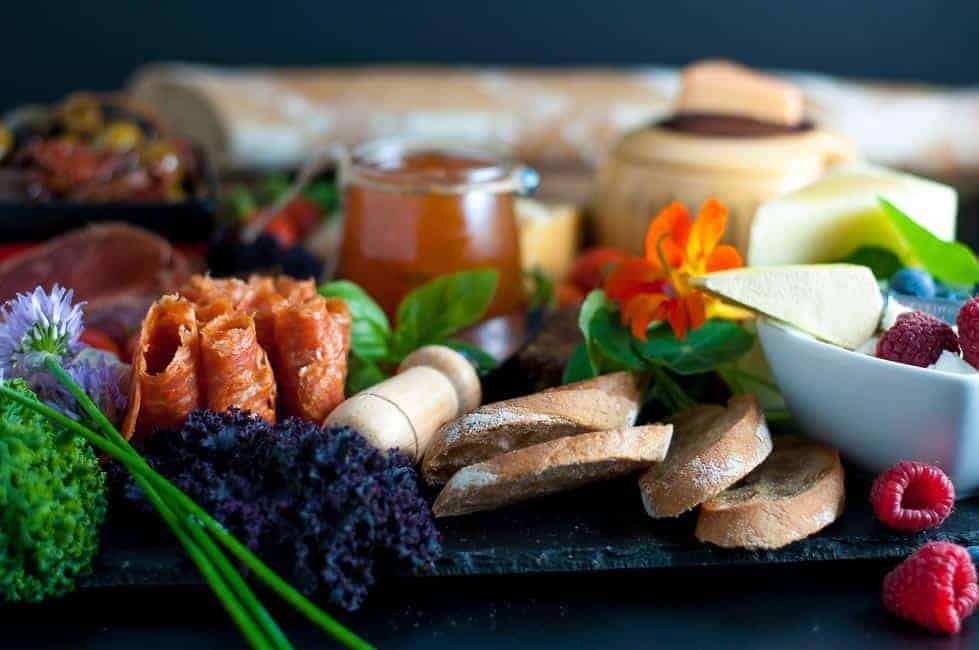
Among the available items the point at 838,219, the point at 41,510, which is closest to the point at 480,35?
the point at 838,219

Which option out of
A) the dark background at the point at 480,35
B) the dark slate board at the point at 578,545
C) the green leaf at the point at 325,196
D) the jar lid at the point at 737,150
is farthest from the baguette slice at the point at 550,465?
the dark background at the point at 480,35

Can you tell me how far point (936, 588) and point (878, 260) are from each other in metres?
0.44

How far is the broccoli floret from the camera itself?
67 cm

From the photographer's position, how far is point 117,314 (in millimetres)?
1090

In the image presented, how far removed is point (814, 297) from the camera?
33.6 inches

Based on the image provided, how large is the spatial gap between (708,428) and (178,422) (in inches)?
15.9

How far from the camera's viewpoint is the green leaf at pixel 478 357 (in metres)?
0.98

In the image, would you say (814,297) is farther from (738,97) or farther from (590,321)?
(738,97)

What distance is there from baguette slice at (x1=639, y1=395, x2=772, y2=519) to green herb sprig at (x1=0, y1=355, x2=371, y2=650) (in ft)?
0.80

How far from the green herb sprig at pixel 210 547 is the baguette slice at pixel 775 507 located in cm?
26

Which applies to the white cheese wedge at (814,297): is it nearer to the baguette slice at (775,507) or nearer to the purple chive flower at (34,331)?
the baguette slice at (775,507)

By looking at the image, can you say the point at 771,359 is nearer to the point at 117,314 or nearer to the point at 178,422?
the point at 178,422

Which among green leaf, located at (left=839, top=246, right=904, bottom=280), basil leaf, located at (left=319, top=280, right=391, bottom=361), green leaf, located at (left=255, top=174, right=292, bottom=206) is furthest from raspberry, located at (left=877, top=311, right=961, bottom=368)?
green leaf, located at (left=255, top=174, right=292, bottom=206)

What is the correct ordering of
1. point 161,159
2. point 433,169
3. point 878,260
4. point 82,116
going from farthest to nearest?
1. point 82,116
2. point 161,159
3. point 433,169
4. point 878,260
